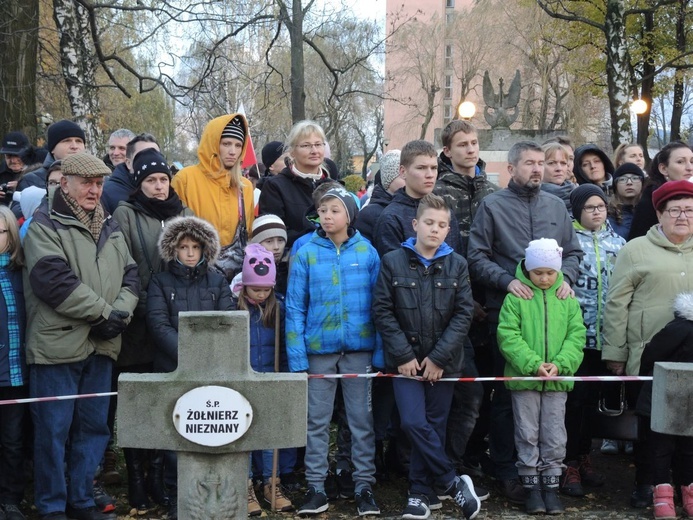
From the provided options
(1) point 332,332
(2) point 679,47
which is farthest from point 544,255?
(2) point 679,47

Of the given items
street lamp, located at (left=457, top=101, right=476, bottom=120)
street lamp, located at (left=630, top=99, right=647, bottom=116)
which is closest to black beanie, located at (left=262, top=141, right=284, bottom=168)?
street lamp, located at (left=457, top=101, right=476, bottom=120)

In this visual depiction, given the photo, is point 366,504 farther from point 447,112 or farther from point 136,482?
point 447,112

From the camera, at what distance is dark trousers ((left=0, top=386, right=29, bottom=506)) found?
5188 millimetres

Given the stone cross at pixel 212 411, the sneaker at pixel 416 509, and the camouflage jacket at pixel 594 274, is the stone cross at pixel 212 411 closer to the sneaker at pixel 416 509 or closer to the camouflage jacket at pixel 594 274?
the sneaker at pixel 416 509

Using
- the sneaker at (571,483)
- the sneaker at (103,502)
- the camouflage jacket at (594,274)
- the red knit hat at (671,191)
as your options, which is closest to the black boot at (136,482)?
the sneaker at (103,502)

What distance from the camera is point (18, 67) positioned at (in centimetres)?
1155

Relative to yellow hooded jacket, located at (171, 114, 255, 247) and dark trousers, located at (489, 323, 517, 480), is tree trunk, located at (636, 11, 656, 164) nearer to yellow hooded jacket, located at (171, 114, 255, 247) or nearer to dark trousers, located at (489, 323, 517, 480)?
dark trousers, located at (489, 323, 517, 480)

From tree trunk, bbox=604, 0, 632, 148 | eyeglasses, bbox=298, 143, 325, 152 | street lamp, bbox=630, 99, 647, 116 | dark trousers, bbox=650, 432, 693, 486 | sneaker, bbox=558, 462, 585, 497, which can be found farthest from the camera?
street lamp, bbox=630, 99, 647, 116

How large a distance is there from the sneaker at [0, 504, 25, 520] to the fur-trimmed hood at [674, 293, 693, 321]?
14.2 feet

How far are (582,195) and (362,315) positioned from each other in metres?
1.97

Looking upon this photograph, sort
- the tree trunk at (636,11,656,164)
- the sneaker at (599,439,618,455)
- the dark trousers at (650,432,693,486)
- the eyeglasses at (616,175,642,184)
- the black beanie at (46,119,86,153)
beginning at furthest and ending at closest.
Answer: the tree trunk at (636,11,656,164) < the eyeglasses at (616,175,642,184) < the sneaker at (599,439,618,455) < the black beanie at (46,119,86,153) < the dark trousers at (650,432,693,486)

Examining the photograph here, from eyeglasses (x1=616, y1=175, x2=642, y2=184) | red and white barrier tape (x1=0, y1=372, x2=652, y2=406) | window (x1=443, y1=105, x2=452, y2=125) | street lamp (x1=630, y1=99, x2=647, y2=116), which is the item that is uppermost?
window (x1=443, y1=105, x2=452, y2=125)

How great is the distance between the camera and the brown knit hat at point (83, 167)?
510 centimetres

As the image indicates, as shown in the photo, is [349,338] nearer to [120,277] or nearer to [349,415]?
[349,415]
